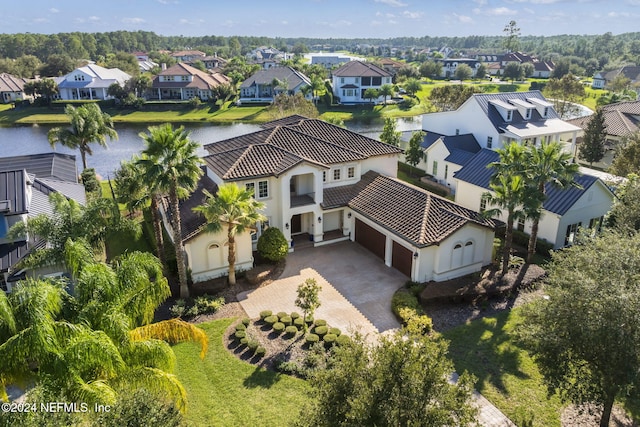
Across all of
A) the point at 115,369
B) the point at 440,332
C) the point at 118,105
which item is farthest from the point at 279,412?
the point at 118,105

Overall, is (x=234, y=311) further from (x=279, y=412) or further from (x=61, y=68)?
(x=61, y=68)

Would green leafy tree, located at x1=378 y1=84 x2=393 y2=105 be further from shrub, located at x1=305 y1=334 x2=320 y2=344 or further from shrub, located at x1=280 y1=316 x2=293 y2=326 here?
shrub, located at x1=305 y1=334 x2=320 y2=344

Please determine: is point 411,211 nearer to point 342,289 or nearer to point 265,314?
point 342,289

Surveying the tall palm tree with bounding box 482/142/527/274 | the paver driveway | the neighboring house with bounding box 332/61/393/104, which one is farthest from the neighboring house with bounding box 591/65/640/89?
the paver driveway

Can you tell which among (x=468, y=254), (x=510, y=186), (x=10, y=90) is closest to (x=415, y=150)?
(x=468, y=254)

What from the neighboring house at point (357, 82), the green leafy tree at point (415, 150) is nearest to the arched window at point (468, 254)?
the green leafy tree at point (415, 150)

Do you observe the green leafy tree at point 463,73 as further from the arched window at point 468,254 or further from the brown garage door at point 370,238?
the arched window at point 468,254
